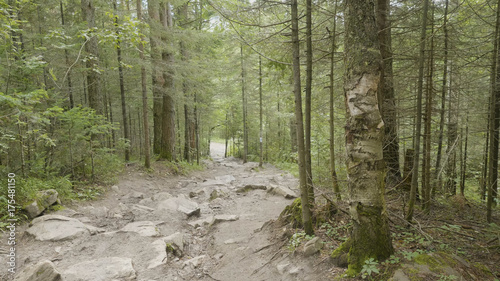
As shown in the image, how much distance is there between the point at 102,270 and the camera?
406 cm

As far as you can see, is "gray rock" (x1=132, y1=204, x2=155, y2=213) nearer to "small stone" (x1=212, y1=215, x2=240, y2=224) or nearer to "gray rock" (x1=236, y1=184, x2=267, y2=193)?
"small stone" (x1=212, y1=215, x2=240, y2=224)

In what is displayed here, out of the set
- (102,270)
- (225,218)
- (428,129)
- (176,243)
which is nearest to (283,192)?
(225,218)

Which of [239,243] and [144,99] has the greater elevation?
[144,99]

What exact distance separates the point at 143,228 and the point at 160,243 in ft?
3.10

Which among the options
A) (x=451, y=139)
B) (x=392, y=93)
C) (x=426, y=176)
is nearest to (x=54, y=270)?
(x=426, y=176)

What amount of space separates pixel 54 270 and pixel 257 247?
3.26m

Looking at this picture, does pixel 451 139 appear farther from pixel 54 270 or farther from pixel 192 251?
pixel 54 270

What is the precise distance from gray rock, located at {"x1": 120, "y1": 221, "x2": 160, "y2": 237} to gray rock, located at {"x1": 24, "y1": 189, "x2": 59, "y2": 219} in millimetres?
1974

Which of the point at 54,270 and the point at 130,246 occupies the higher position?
the point at 54,270

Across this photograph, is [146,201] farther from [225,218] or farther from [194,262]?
[194,262]

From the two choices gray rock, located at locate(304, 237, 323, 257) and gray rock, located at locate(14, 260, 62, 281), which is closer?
gray rock, located at locate(14, 260, 62, 281)

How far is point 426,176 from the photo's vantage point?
15.5ft

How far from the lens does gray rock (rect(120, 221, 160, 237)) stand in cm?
554

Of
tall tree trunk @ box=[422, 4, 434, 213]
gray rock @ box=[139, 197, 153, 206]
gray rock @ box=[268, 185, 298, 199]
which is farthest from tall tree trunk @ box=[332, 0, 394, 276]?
gray rock @ box=[139, 197, 153, 206]
